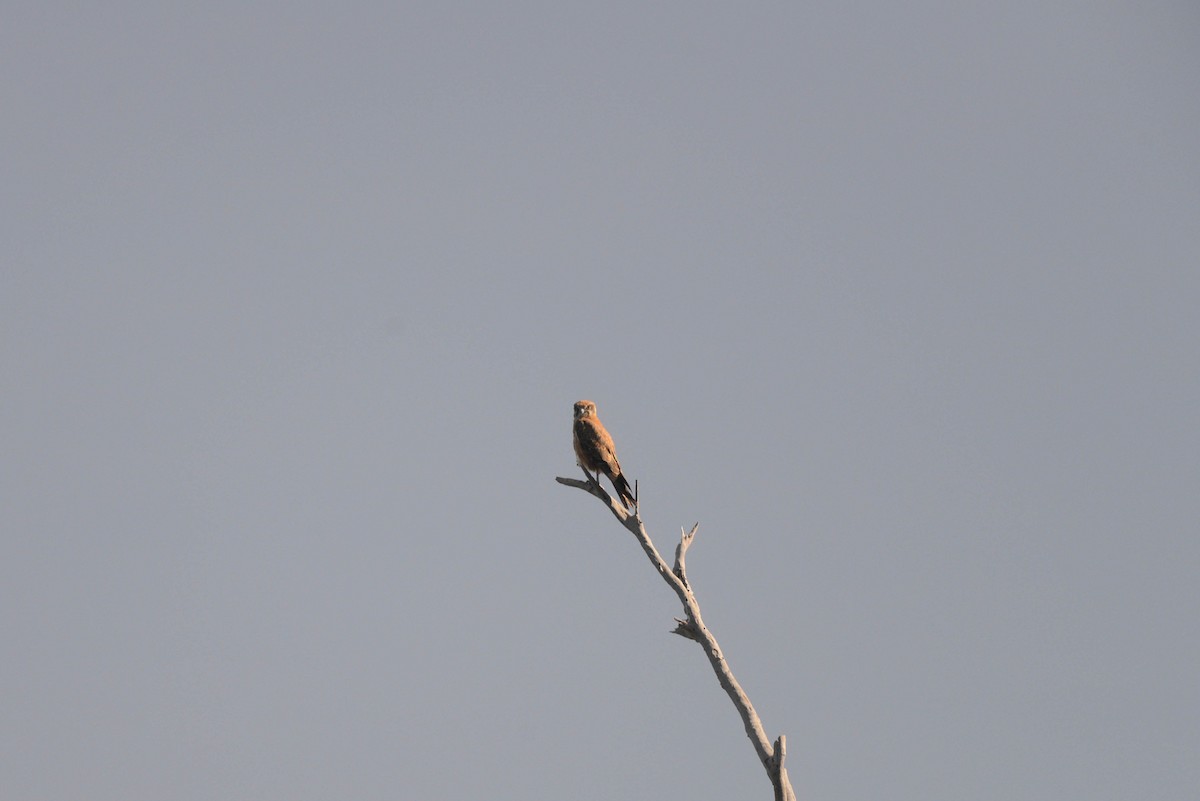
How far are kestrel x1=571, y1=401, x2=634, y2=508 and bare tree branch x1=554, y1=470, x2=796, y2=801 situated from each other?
3.64 feet

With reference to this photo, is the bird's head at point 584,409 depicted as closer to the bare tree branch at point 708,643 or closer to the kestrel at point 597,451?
the kestrel at point 597,451

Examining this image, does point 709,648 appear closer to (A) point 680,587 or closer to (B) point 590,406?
(A) point 680,587

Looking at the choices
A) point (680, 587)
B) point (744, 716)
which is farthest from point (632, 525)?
point (744, 716)

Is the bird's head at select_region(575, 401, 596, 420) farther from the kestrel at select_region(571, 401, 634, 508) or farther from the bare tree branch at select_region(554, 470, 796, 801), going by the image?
the bare tree branch at select_region(554, 470, 796, 801)

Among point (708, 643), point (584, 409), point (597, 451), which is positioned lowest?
point (708, 643)

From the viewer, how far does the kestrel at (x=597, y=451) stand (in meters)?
15.3

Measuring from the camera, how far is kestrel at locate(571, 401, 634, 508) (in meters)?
15.3

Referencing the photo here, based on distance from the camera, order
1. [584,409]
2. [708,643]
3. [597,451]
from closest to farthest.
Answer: [708,643]
[597,451]
[584,409]

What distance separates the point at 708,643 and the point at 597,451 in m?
3.00

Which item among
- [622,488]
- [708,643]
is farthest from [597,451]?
[708,643]

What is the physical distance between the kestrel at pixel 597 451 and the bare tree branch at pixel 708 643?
1108 millimetres

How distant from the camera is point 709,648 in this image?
43.6 feet

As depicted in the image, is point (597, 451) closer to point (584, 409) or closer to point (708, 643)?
point (584, 409)

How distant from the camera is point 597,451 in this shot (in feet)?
51.1
